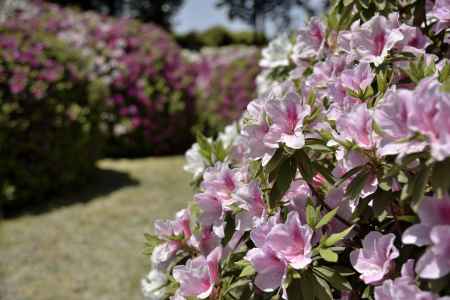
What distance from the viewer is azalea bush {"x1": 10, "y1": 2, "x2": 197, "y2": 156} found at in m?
7.64

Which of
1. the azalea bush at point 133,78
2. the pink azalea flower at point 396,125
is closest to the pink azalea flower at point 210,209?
the pink azalea flower at point 396,125

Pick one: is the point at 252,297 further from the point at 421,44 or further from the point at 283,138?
the point at 421,44

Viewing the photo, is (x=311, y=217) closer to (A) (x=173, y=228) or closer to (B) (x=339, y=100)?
(B) (x=339, y=100)

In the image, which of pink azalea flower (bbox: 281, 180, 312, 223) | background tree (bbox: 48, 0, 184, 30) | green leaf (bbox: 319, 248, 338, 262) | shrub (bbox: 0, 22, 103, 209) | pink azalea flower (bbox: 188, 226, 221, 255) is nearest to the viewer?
green leaf (bbox: 319, 248, 338, 262)

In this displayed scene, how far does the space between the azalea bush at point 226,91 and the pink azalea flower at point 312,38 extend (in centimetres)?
665

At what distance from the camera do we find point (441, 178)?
823 millimetres

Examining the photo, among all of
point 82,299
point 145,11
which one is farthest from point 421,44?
point 145,11

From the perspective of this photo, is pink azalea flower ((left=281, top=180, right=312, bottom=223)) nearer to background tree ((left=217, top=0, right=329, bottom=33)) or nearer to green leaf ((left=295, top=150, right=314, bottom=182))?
green leaf ((left=295, top=150, right=314, bottom=182))

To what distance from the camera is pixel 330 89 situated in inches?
49.3

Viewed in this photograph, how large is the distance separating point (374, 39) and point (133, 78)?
667 centimetres

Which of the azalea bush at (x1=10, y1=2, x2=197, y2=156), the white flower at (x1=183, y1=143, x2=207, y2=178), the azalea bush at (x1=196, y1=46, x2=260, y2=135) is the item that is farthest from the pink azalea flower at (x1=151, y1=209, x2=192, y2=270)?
the azalea bush at (x1=196, y1=46, x2=260, y2=135)

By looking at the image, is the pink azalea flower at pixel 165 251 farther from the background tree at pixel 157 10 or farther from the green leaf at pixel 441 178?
the background tree at pixel 157 10

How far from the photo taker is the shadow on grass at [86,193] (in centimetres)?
514

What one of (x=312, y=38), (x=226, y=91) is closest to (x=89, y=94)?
(x=226, y=91)
